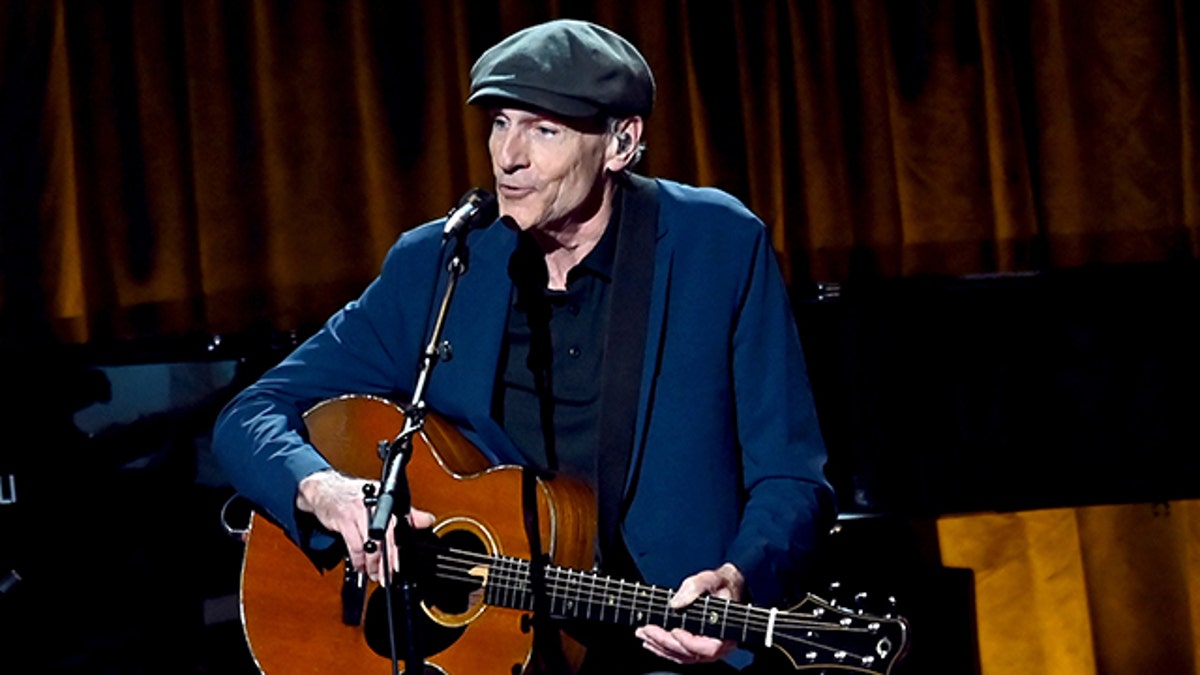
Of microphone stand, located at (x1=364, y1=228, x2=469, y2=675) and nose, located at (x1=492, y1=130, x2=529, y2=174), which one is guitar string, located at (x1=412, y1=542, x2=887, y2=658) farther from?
nose, located at (x1=492, y1=130, x2=529, y2=174)

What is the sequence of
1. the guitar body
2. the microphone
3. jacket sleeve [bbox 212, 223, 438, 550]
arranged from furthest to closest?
1. jacket sleeve [bbox 212, 223, 438, 550]
2. the guitar body
3. the microphone

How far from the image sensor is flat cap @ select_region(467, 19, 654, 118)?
117 inches

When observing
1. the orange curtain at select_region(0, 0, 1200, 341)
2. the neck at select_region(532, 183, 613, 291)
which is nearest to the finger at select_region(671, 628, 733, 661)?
the neck at select_region(532, 183, 613, 291)

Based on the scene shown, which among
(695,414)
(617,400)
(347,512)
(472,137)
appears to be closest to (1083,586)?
(472,137)

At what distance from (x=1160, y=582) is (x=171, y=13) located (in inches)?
160

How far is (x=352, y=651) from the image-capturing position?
314cm

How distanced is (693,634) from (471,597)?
508mm

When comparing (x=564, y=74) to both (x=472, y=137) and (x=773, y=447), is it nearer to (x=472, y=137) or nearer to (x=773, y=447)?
(x=773, y=447)

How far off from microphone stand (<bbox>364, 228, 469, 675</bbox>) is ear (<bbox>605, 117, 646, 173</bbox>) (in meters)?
0.60

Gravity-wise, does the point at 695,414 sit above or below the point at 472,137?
below

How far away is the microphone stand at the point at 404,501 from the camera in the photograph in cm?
248

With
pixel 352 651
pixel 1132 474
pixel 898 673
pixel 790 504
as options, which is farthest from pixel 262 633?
pixel 1132 474

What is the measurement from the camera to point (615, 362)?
308 centimetres


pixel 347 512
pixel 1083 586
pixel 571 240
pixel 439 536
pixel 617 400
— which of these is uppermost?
pixel 571 240
